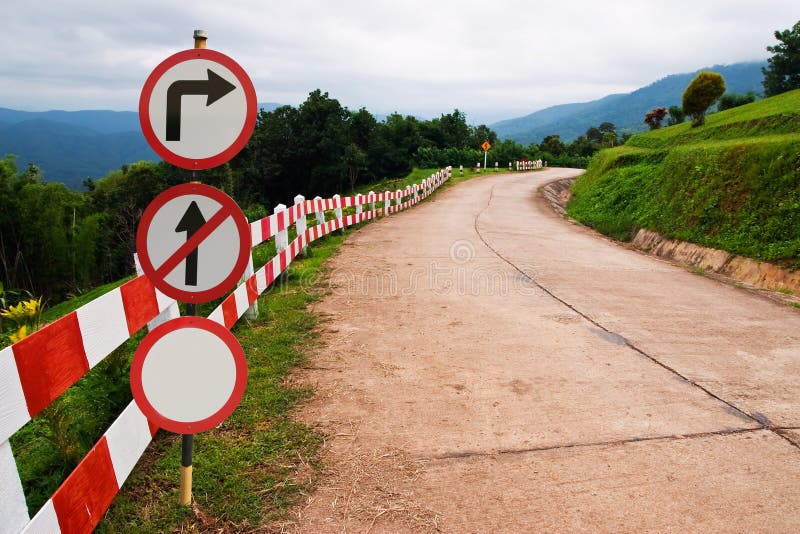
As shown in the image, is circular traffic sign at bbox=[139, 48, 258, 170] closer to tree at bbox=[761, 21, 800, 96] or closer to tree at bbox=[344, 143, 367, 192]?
tree at bbox=[761, 21, 800, 96]

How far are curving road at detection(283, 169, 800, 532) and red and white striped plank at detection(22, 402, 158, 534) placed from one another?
105cm

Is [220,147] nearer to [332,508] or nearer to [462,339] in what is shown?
[332,508]

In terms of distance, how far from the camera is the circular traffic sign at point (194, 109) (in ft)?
8.93

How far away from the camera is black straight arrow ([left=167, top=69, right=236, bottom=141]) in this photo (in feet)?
8.98

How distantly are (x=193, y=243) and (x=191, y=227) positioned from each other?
0.29 ft

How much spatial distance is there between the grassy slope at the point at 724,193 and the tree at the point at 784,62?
130ft

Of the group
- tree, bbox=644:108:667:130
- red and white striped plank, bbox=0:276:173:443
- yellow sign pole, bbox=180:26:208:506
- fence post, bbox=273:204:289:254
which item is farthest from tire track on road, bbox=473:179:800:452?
tree, bbox=644:108:667:130

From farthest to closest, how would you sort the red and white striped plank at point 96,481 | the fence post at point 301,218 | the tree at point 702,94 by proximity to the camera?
1. the tree at point 702,94
2. the fence post at point 301,218
3. the red and white striped plank at point 96,481

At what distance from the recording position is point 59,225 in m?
53.2

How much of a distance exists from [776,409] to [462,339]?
112 inches

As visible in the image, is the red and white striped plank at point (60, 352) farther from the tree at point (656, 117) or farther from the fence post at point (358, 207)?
the tree at point (656, 117)

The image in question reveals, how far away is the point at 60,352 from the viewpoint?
2428 millimetres

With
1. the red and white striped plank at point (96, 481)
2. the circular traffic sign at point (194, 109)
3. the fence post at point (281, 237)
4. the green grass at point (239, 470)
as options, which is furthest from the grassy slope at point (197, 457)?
the fence post at point (281, 237)

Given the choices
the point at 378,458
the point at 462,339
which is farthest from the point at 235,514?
the point at 462,339
